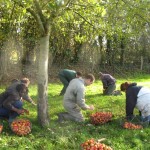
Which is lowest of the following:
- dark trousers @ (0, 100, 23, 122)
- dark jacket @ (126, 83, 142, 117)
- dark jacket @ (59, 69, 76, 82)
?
dark trousers @ (0, 100, 23, 122)

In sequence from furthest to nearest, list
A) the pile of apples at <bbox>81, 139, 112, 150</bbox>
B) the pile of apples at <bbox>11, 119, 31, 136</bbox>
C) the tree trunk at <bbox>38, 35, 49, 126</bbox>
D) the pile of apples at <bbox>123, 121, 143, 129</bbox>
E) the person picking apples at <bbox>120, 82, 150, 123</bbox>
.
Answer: the person picking apples at <bbox>120, 82, 150, 123</bbox>, the pile of apples at <bbox>123, 121, 143, 129</bbox>, the tree trunk at <bbox>38, 35, 49, 126</bbox>, the pile of apples at <bbox>11, 119, 31, 136</bbox>, the pile of apples at <bbox>81, 139, 112, 150</bbox>

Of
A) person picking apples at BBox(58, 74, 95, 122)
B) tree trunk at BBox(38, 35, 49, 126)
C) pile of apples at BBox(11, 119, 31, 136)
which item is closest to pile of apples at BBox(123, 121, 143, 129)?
person picking apples at BBox(58, 74, 95, 122)

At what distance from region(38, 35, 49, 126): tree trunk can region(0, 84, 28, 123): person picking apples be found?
404mm

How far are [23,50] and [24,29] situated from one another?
1.16 m

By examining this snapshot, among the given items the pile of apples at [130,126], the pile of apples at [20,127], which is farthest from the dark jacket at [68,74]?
the pile of apples at [20,127]

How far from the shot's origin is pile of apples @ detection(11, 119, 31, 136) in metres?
7.96

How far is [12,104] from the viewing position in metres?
8.55

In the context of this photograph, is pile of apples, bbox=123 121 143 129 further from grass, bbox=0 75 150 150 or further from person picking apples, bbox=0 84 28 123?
person picking apples, bbox=0 84 28 123

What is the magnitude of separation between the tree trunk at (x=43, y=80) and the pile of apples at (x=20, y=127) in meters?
0.67

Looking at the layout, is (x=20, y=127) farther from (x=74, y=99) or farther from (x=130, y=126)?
(x=130, y=126)

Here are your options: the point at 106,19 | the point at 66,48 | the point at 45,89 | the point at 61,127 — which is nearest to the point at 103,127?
the point at 61,127

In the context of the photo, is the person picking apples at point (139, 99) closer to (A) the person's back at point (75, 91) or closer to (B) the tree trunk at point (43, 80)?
(A) the person's back at point (75, 91)

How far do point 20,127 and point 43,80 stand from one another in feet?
4.31

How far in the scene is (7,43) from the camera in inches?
715
